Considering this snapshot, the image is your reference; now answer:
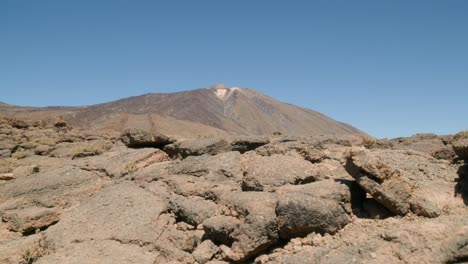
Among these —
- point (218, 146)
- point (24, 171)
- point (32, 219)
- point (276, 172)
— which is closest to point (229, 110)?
point (24, 171)

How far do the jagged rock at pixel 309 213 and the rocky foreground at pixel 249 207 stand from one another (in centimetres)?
2

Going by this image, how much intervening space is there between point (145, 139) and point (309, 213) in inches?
265

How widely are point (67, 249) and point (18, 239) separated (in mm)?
1662

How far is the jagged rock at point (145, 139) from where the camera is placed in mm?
11555

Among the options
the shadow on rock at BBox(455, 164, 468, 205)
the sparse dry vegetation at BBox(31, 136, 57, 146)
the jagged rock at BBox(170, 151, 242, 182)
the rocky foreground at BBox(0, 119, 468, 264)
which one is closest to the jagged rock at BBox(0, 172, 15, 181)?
the rocky foreground at BBox(0, 119, 468, 264)

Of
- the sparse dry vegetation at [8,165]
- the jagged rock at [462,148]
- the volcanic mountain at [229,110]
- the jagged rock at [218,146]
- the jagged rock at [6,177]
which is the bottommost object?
the jagged rock at [6,177]

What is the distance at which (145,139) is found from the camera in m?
11.7

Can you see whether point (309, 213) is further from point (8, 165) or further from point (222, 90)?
point (222, 90)

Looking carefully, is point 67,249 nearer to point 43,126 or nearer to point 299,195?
point 299,195

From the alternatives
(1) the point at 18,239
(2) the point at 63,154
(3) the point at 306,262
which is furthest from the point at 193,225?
(2) the point at 63,154

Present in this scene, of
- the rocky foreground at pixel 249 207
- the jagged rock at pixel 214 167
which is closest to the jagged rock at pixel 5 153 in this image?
the rocky foreground at pixel 249 207

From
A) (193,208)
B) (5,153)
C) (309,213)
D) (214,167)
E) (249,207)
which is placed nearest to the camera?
(309,213)

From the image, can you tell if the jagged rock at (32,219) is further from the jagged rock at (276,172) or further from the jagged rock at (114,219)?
the jagged rock at (276,172)

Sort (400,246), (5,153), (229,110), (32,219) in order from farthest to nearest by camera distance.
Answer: (229,110) → (5,153) → (32,219) → (400,246)
